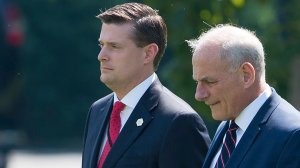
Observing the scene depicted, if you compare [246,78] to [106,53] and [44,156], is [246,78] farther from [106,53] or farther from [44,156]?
[44,156]

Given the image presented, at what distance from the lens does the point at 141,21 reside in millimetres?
5668

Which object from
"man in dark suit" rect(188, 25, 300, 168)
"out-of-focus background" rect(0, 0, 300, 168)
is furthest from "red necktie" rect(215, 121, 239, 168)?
"out-of-focus background" rect(0, 0, 300, 168)

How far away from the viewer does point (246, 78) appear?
191 inches

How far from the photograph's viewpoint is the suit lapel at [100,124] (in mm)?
5621

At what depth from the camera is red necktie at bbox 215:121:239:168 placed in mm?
4934

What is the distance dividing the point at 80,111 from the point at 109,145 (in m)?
25.7

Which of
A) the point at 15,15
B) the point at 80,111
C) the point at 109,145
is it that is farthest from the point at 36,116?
the point at 109,145

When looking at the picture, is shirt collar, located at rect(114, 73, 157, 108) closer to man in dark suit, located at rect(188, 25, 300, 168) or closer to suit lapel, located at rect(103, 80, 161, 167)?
suit lapel, located at rect(103, 80, 161, 167)

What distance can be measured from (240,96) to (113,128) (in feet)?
3.37

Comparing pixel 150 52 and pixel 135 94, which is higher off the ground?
pixel 150 52

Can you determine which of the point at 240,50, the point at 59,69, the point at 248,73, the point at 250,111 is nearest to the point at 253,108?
the point at 250,111

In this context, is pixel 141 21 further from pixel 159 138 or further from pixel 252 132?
pixel 252 132

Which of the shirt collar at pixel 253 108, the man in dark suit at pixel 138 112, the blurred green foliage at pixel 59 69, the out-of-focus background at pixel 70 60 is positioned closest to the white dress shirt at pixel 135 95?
the man in dark suit at pixel 138 112

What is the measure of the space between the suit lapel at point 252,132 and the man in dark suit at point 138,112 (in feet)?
1.85
